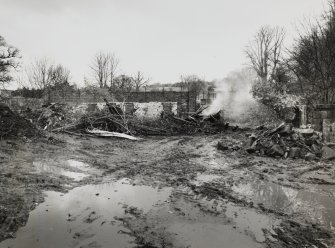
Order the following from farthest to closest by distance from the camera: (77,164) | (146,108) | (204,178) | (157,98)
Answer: (157,98) → (146,108) → (77,164) → (204,178)

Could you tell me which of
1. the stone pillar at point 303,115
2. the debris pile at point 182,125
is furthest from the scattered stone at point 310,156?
the debris pile at point 182,125

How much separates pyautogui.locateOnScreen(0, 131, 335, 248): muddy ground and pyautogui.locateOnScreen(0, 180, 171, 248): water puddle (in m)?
0.01

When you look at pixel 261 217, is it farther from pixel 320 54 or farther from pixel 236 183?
pixel 320 54

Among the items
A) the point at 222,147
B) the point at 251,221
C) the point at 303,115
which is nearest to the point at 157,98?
the point at 303,115

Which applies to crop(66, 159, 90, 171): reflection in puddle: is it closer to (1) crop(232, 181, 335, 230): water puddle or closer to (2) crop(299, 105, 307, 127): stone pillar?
(1) crop(232, 181, 335, 230): water puddle

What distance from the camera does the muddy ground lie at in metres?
4.49

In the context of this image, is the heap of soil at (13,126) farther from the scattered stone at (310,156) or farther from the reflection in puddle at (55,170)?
A: the scattered stone at (310,156)

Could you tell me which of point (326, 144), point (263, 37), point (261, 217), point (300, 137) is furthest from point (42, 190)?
point (263, 37)

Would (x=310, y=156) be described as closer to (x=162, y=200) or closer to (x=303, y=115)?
(x=303, y=115)

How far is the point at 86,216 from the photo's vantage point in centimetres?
527

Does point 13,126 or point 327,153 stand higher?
point 13,126

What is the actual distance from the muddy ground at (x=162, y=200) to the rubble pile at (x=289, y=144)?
1.69 ft

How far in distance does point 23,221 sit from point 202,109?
16.7m

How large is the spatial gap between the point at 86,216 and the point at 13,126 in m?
8.54
